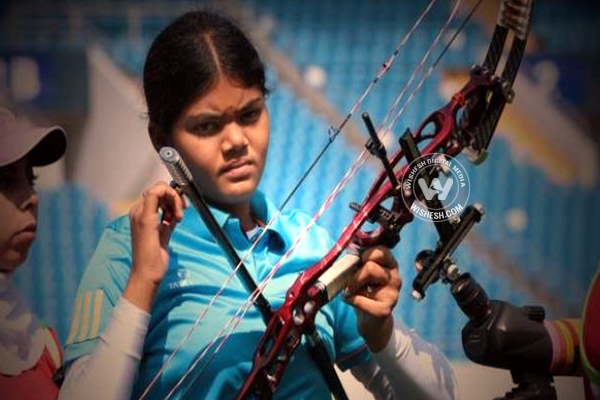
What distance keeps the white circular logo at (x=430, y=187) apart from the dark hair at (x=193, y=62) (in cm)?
18

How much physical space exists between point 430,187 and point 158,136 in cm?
28

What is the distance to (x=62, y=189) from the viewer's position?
1172 mm

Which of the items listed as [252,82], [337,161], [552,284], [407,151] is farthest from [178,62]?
[552,284]

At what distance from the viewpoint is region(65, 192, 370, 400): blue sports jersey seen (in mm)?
927

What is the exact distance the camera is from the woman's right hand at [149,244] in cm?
89

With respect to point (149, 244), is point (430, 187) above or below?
above

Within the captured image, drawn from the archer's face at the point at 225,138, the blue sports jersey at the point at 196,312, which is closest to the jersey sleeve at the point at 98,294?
the blue sports jersey at the point at 196,312

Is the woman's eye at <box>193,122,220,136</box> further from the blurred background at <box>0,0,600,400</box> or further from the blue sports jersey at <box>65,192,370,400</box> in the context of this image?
the blurred background at <box>0,0,600,400</box>

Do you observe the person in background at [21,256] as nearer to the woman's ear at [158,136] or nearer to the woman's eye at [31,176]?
the woman's eye at [31,176]

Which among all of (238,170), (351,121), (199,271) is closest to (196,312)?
(199,271)

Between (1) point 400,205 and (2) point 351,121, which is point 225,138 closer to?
(1) point 400,205

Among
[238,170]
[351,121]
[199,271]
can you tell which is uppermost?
[351,121]

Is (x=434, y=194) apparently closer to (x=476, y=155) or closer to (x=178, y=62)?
(x=476, y=155)

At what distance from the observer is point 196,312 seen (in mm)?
958
